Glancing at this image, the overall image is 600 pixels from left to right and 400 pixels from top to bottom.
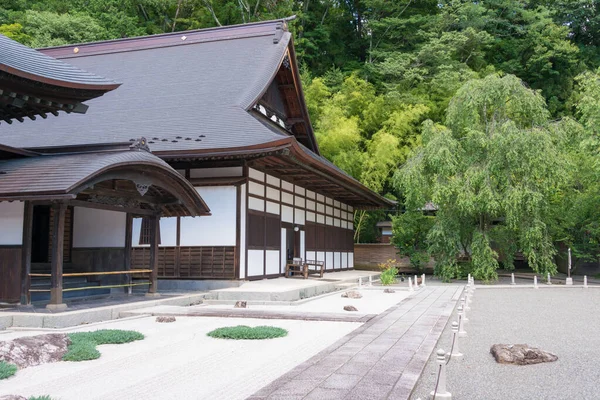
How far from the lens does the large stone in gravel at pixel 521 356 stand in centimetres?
633

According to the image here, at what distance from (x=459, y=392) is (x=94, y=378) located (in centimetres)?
355

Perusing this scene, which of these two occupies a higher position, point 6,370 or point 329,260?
point 329,260

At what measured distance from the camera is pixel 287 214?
1828 centimetres

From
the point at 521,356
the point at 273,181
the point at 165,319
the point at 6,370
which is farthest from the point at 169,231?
the point at 521,356

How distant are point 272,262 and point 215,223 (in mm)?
2898

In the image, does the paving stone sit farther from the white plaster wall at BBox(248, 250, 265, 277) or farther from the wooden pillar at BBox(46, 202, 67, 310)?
the white plaster wall at BBox(248, 250, 265, 277)

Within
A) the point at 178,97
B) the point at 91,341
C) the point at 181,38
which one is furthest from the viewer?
the point at 181,38

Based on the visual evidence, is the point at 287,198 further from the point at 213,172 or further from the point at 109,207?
the point at 109,207

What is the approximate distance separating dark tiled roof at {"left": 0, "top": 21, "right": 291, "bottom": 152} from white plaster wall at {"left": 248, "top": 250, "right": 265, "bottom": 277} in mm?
3515

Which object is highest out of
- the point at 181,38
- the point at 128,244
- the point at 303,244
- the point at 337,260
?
the point at 181,38

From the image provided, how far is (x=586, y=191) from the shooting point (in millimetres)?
24875

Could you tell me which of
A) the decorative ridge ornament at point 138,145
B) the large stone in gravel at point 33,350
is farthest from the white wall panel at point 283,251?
the large stone in gravel at point 33,350

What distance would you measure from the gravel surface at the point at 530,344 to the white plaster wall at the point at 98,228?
8.15 meters

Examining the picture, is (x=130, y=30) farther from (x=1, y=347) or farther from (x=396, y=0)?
(x=1, y=347)
